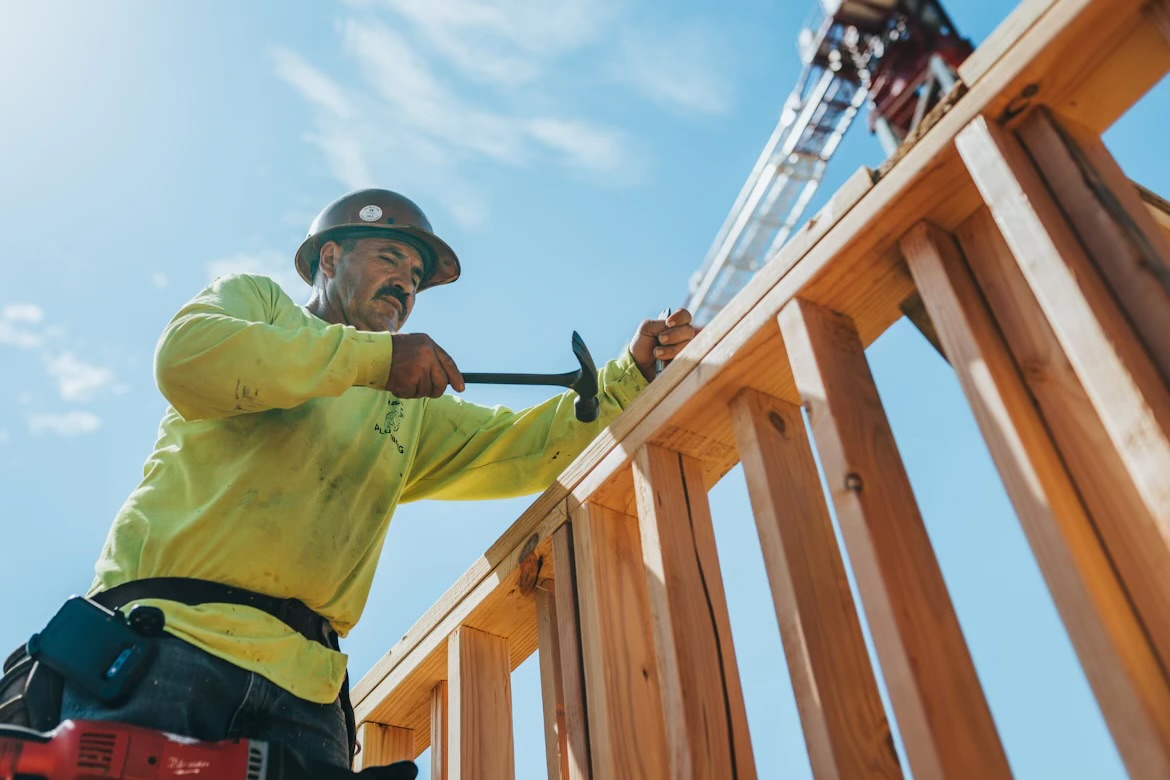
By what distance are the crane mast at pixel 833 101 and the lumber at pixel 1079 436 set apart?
18.4m

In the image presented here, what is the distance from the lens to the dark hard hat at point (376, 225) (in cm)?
374

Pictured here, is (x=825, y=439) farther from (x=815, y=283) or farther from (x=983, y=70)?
(x=983, y=70)

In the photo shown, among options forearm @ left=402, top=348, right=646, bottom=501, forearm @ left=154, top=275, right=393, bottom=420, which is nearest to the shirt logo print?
forearm @ left=402, top=348, right=646, bottom=501

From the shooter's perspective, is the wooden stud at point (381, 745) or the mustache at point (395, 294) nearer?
the wooden stud at point (381, 745)

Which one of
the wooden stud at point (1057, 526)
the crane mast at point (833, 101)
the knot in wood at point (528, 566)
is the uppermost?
the crane mast at point (833, 101)

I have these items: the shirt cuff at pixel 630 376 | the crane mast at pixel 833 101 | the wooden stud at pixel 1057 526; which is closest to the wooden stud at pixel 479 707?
the shirt cuff at pixel 630 376

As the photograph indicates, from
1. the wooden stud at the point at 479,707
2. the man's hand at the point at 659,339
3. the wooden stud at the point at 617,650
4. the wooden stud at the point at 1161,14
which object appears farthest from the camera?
the man's hand at the point at 659,339

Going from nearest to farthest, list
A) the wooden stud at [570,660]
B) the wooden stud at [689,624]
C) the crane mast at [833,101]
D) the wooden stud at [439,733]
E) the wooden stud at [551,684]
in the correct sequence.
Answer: the wooden stud at [689,624] → the wooden stud at [570,660] → the wooden stud at [551,684] → the wooden stud at [439,733] → the crane mast at [833,101]

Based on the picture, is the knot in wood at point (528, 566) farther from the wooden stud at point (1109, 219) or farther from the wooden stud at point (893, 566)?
the wooden stud at point (1109, 219)

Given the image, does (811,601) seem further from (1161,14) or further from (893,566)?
(1161,14)

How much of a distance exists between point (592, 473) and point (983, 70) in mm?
1252

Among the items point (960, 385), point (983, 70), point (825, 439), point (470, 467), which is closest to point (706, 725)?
point (825, 439)

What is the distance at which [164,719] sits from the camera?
2139 mm

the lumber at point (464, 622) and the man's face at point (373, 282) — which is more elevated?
the man's face at point (373, 282)
